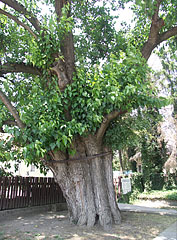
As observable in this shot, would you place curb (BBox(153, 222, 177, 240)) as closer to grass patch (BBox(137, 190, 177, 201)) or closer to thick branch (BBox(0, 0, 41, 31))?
thick branch (BBox(0, 0, 41, 31))

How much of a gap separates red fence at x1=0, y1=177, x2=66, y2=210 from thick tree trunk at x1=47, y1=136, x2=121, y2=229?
2.97 m

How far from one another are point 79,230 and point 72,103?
11.4 ft

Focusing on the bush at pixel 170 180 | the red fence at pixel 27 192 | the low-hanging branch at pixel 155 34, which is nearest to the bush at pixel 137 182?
the bush at pixel 170 180

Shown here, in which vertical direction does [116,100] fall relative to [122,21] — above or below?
below

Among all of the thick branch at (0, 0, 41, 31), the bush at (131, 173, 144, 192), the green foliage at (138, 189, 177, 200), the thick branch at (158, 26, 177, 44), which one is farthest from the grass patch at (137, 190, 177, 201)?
the thick branch at (0, 0, 41, 31)

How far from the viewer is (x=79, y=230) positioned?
19.1ft

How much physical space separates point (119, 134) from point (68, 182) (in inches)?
84.3

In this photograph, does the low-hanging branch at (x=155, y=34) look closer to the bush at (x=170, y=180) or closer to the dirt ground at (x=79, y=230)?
the dirt ground at (x=79, y=230)

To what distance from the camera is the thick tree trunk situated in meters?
6.28

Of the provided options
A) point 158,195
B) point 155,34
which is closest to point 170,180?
point 158,195

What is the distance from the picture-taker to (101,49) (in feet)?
30.6

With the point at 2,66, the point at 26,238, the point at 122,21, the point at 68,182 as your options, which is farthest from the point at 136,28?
the point at 26,238

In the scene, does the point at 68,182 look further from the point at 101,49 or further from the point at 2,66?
the point at 101,49

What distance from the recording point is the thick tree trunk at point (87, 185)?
628 cm
